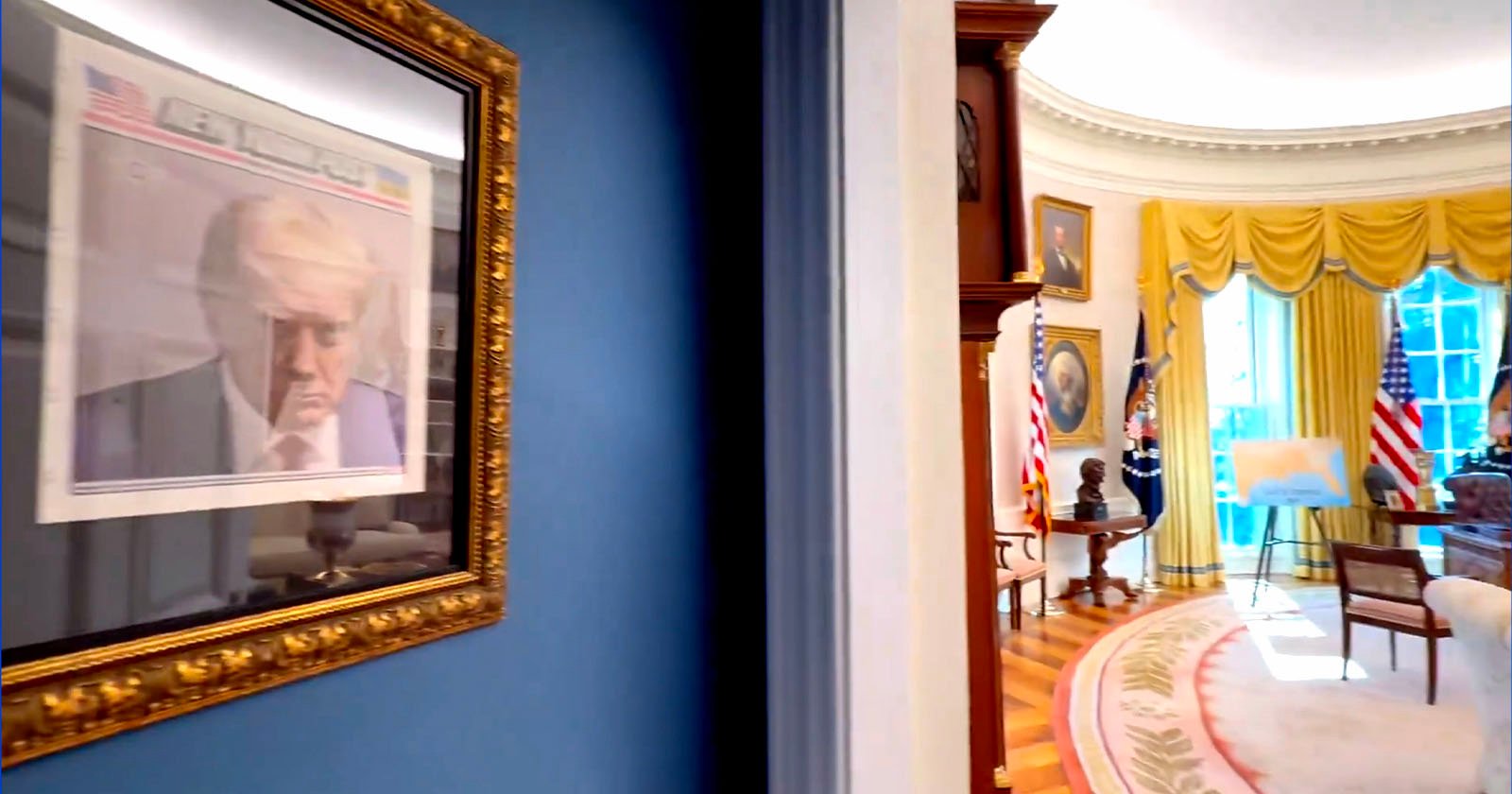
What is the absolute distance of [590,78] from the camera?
0.86 meters

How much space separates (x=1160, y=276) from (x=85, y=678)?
6.56 m

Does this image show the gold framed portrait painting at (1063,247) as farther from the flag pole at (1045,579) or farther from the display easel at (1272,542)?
the display easel at (1272,542)

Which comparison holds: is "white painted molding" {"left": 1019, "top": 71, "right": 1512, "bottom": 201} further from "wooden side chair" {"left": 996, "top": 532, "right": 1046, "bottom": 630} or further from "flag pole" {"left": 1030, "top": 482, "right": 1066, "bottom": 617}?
"wooden side chair" {"left": 996, "top": 532, "right": 1046, "bottom": 630}

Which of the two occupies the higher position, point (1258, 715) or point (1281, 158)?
point (1281, 158)

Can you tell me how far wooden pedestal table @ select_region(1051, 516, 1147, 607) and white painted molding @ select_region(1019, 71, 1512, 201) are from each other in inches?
96.6

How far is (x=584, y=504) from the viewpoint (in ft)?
2.74

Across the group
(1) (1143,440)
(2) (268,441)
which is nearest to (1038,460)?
(1) (1143,440)

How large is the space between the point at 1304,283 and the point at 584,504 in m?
7.14

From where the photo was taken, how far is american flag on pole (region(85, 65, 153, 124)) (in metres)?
0.47

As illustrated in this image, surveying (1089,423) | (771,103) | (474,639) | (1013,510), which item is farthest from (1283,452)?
(474,639)

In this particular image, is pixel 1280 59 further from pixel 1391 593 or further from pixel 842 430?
pixel 842 430

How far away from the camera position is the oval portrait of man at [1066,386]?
209 inches

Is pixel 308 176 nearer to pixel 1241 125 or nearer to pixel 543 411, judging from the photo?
pixel 543 411

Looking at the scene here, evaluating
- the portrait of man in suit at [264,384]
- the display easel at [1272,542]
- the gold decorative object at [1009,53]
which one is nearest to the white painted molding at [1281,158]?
the display easel at [1272,542]
